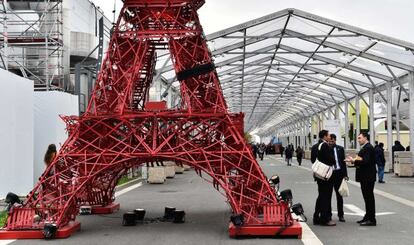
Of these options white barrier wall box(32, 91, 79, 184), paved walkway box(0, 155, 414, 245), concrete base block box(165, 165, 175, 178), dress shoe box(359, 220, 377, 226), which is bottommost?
paved walkway box(0, 155, 414, 245)

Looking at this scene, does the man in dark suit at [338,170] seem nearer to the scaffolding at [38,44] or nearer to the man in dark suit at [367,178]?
the man in dark suit at [367,178]

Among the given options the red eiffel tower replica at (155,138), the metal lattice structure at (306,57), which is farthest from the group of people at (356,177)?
→ the metal lattice structure at (306,57)

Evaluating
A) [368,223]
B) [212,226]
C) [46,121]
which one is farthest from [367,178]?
[46,121]

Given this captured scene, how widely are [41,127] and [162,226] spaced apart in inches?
390

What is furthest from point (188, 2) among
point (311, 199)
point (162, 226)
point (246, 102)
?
point (246, 102)

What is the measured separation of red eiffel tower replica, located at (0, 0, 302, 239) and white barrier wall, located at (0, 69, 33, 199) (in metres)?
5.53

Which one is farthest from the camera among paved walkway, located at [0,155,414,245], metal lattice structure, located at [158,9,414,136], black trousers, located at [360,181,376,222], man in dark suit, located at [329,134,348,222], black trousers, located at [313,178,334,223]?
metal lattice structure, located at [158,9,414,136]

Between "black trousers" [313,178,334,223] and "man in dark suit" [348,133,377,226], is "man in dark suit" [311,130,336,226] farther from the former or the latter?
"man in dark suit" [348,133,377,226]

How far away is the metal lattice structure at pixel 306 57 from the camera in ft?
91.7

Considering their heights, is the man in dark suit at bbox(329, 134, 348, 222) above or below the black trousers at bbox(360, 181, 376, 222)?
above

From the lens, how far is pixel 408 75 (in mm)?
31203

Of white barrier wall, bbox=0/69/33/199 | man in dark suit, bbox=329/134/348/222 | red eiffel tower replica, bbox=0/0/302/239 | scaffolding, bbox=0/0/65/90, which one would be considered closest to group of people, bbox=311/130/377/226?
man in dark suit, bbox=329/134/348/222

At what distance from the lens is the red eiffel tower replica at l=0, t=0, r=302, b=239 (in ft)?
36.5

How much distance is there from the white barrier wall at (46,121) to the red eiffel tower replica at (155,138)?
826 centimetres
